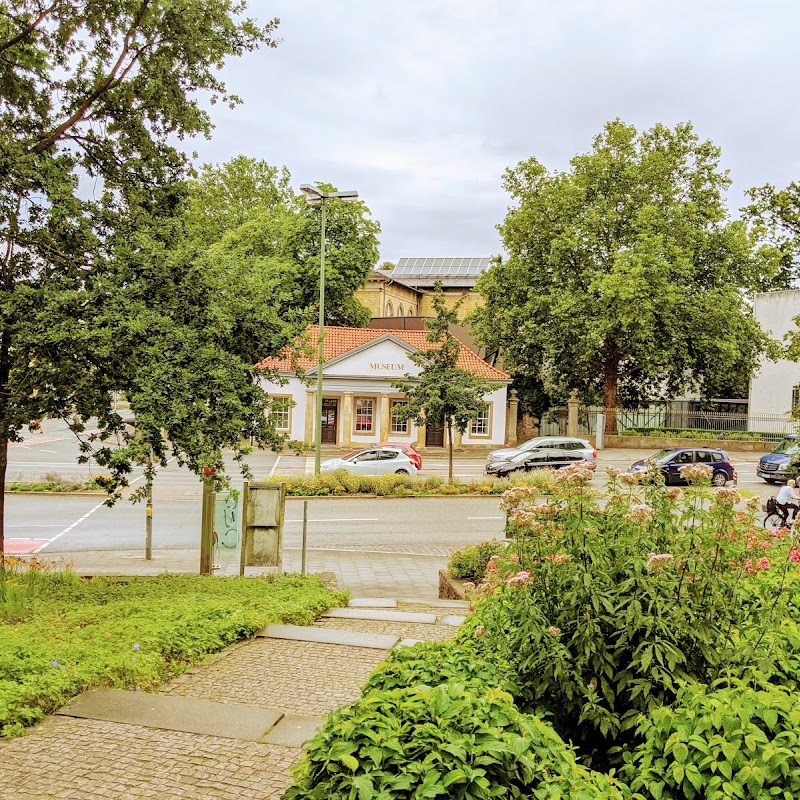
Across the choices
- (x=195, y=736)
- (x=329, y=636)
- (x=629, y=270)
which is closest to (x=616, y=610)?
(x=195, y=736)

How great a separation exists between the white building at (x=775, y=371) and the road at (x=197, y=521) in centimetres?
1803

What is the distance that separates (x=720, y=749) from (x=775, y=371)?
47.7m

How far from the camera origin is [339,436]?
4253 centimetres

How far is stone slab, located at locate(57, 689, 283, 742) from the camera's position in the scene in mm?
5391

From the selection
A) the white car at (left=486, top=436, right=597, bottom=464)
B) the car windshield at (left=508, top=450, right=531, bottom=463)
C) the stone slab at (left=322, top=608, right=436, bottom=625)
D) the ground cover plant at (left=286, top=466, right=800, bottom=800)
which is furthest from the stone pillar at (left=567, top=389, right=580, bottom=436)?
the ground cover plant at (left=286, top=466, right=800, bottom=800)

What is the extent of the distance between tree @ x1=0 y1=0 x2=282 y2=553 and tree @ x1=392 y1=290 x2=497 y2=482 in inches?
651

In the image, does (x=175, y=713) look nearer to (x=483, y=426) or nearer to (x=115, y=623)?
(x=115, y=623)

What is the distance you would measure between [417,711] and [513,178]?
1680 inches

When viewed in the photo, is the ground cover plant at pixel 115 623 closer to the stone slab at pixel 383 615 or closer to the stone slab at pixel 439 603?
the stone slab at pixel 383 615

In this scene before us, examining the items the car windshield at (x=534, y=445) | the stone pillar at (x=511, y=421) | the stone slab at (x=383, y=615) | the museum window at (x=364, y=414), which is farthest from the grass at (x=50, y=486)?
the stone pillar at (x=511, y=421)

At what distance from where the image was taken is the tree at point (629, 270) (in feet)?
127

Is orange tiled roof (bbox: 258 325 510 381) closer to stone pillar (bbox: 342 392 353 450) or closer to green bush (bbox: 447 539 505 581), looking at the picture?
stone pillar (bbox: 342 392 353 450)

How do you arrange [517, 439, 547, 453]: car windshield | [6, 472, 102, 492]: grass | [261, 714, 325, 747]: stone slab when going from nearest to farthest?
[261, 714, 325, 747]: stone slab < [6, 472, 102, 492]: grass < [517, 439, 547, 453]: car windshield

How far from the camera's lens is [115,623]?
25.6 feet
